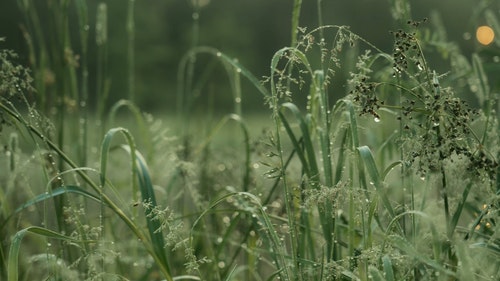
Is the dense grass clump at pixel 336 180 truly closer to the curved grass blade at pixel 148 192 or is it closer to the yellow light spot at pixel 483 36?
the curved grass blade at pixel 148 192

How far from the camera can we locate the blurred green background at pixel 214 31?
10.2 meters

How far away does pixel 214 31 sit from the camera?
984 cm

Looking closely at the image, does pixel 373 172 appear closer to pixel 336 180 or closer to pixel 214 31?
pixel 336 180

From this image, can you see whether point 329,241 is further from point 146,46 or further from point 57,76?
point 146,46

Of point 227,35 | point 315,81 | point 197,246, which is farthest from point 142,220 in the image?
point 227,35

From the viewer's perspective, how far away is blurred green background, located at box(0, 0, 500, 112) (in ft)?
33.4

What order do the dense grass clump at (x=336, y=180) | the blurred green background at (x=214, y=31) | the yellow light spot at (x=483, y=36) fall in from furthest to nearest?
1. the blurred green background at (x=214, y=31)
2. the yellow light spot at (x=483, y=36)
3. the dense grass clump at (x=336, y=180)

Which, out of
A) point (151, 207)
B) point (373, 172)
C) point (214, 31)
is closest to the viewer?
point (373, 172)

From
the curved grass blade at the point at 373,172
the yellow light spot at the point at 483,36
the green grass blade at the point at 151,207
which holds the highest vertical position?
the yellow light spot at the point at 483,36

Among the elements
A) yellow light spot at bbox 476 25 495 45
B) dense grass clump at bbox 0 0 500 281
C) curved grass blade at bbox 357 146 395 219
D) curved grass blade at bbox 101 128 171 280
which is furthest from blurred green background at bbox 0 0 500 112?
curved grass blade at bbox 357 146 395 219

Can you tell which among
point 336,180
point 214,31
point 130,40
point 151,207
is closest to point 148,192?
point 151,207

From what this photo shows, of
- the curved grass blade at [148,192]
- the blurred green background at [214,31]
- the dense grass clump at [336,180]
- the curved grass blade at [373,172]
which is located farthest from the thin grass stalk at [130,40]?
the blurred green background at [214,31]

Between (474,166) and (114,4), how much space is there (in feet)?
32.8

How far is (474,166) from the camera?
1.24 m
